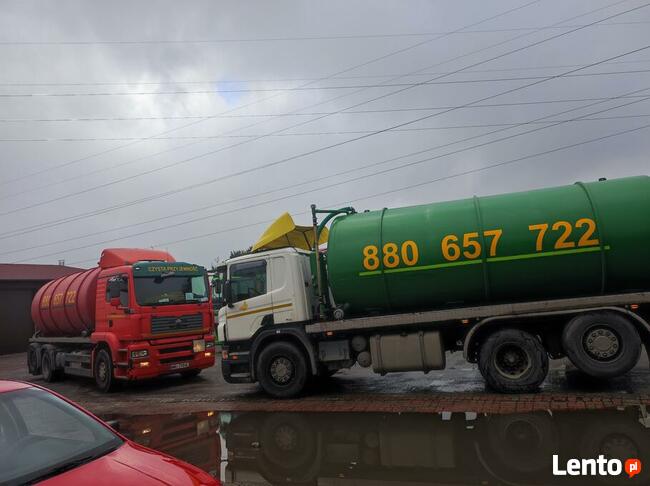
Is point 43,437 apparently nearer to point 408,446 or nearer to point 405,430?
point 408,446

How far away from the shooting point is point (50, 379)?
625 inches

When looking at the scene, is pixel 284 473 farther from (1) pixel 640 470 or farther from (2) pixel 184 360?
(2) pixel 184 360

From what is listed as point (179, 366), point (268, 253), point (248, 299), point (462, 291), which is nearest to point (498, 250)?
point (462, 291)

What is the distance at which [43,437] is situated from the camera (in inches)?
143

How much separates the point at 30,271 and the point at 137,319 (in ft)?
77.8

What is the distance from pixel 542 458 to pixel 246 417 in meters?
4.69

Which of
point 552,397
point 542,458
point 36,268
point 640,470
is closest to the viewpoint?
point 640,470

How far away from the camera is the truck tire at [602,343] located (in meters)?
7.63

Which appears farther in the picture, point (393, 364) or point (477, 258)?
point (393, 364)

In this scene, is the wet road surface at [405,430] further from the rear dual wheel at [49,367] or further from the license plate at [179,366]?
the rear dual wheel at [49,367]

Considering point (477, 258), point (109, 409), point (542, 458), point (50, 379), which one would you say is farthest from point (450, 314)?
point (50, 379)

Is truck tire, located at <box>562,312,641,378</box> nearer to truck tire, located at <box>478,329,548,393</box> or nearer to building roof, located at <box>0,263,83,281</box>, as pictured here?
truck tire, located at <box>478,329,548,393</box>

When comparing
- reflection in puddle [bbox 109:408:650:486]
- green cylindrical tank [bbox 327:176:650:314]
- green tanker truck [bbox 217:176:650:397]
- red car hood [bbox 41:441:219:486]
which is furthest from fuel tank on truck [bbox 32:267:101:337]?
red car hood [bbox 41:441:219:486]

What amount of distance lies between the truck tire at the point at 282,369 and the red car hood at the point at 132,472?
618 centimetres
